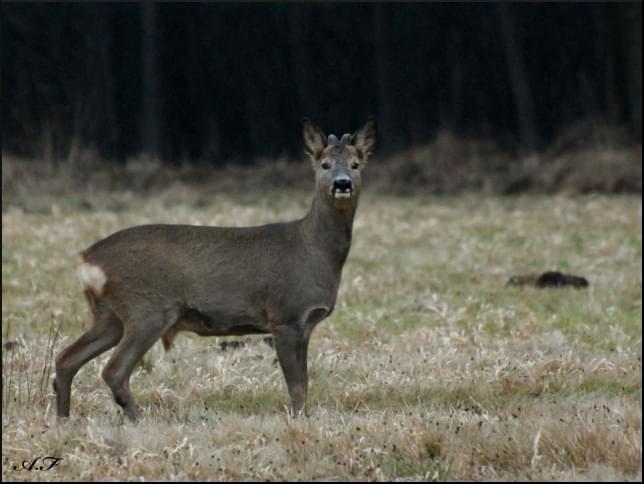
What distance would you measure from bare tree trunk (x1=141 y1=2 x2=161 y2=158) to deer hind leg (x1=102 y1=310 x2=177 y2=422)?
27210 mm

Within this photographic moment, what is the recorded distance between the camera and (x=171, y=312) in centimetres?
827

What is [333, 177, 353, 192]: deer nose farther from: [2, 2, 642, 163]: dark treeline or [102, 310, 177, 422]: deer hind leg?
[2, 2, 642, 163]: dark treeline

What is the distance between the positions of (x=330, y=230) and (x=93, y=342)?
1.57 m

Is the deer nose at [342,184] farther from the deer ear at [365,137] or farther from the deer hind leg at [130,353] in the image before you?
the deer hind leg at [130,353]

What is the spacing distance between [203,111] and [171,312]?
33.8 m

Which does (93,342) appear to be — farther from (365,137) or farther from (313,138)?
(365,137)

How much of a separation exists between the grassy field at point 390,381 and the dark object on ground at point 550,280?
21 cm

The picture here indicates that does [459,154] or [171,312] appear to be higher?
[171,312]

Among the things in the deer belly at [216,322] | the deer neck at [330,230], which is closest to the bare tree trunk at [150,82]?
the deer neck at [330,230]

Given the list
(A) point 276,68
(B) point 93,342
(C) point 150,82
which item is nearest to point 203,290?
(B) point 93,342

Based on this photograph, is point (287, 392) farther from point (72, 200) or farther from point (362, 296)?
point (72, 200)

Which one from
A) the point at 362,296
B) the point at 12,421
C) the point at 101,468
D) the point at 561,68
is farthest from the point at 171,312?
the point at 561,68

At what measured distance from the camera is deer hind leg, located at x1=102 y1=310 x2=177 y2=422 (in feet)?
26.7

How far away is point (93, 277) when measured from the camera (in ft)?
27.5
